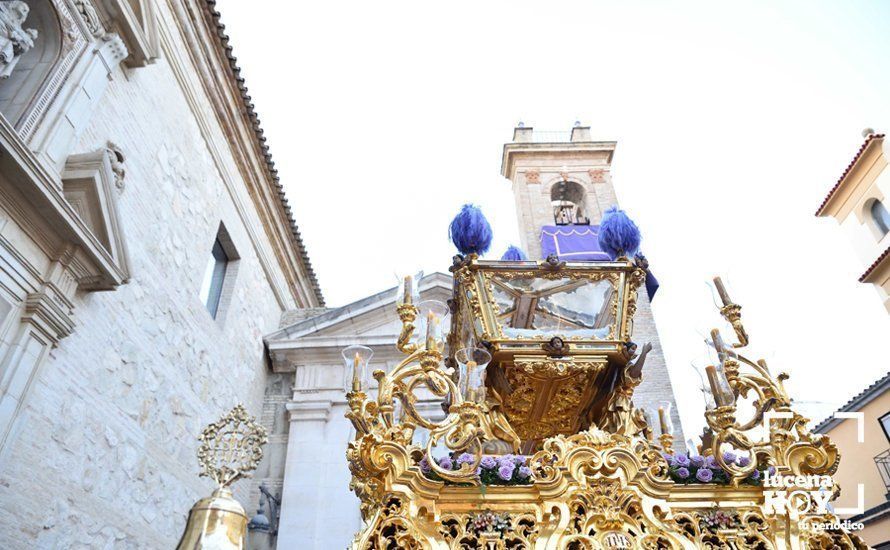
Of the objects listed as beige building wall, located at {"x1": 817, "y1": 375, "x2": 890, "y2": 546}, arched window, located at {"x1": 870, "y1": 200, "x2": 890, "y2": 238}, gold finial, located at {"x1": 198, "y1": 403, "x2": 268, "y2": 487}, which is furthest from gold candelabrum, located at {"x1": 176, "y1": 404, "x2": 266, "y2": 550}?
arched window, located at {"x1": 870, "y1": 200, "x2": 890, "y2": 238}

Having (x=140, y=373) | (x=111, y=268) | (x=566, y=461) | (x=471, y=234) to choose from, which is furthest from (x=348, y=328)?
(x=566, y=461)

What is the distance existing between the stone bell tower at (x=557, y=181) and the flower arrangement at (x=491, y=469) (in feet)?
35.3

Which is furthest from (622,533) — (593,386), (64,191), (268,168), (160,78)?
(268,168)

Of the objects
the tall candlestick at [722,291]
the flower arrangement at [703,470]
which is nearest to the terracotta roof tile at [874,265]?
the tall candlestick at [722,291]

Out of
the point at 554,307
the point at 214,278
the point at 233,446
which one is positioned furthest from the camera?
the point at 214,278

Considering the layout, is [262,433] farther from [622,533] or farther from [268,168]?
[268,168]

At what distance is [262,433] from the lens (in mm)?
2162

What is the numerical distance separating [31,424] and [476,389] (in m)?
3.70

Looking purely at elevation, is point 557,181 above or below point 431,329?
above

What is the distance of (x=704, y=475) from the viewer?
273 cm

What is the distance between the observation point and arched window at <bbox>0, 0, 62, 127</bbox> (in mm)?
4570

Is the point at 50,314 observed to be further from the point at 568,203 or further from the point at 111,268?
the point at 568,203

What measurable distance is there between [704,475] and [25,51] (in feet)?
19.2

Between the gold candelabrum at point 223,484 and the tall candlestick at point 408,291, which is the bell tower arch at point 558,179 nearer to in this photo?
the tall candlestick at point 408,291
